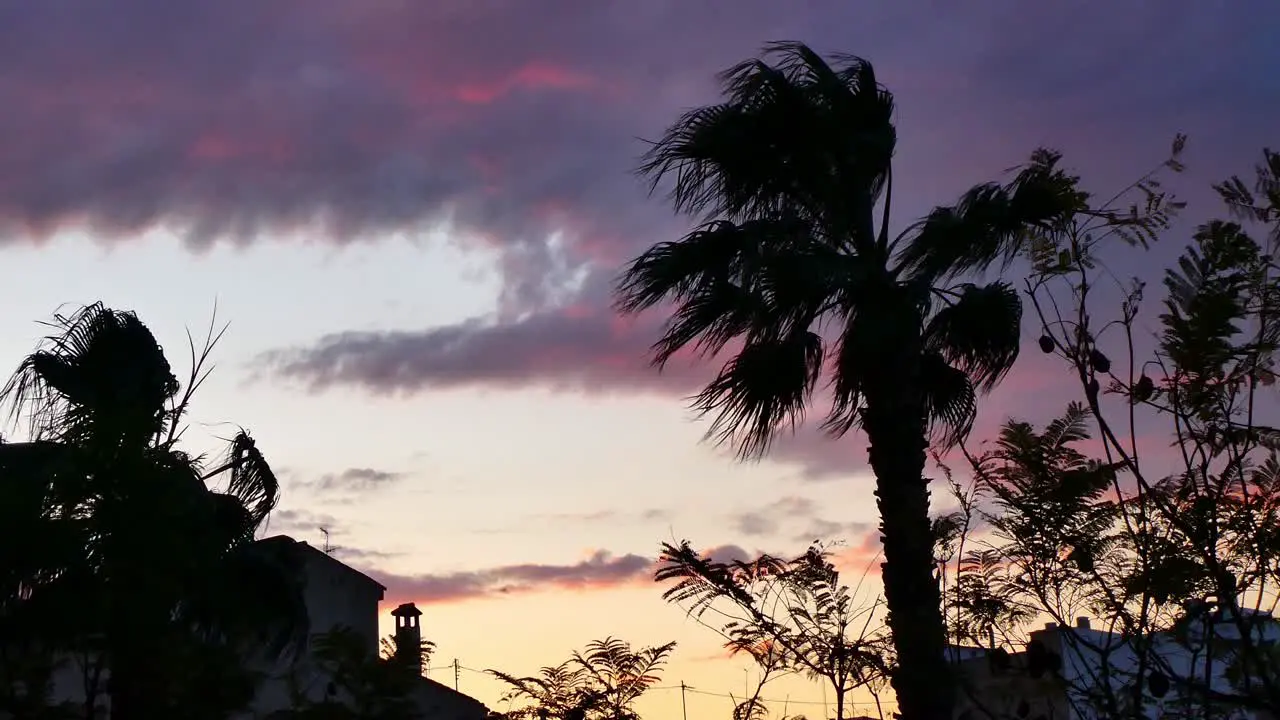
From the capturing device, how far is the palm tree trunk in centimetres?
1384

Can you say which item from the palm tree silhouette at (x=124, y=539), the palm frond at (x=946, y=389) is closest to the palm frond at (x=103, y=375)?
the palm tree silhouette at (x=124, y=539)

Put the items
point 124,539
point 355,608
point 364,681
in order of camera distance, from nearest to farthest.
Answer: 1. point 364,681
2. point 124,539
3. point 355,608

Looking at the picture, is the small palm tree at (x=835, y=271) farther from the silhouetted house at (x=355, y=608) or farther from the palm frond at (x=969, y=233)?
the silhouetted house at (x=355, y=608)

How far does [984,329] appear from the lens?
16.3 meters

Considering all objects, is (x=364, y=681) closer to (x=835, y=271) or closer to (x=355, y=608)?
(x=835, y=271)

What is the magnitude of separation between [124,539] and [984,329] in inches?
408

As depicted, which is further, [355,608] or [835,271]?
[355,608]

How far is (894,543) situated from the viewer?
1439 cm

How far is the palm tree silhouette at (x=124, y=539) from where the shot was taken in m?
16.8

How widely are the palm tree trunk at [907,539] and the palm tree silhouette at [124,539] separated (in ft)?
26.7

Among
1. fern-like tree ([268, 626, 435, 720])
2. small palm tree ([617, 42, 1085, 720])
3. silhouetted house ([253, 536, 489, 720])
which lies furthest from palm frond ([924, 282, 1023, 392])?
silhouetted house ([253, 536, 489, 720])

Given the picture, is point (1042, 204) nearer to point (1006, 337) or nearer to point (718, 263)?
point (1006, 337)

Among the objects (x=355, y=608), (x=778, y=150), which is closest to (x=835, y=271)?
(x=778, y=150)

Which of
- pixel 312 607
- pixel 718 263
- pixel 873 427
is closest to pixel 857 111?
pixel 718 263
